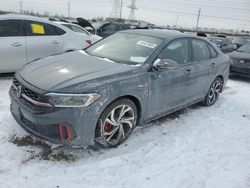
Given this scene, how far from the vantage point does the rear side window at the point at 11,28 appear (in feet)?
20.4

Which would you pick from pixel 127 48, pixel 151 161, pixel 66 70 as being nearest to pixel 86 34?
pixel 127 48

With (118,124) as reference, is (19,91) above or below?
above

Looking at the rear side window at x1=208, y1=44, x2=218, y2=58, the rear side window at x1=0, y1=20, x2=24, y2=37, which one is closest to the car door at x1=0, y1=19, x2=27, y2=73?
the rear side window at x1=0, y1=20, x2=24, y2=37

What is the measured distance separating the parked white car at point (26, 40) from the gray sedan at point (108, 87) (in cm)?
235

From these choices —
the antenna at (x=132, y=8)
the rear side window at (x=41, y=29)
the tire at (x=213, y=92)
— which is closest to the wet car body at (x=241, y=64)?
the tire at (x=213, y=92)

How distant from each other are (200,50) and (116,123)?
260 cm

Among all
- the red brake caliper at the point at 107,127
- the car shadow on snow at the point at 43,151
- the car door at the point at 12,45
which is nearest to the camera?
the car shadow on snow at the point at 43,151

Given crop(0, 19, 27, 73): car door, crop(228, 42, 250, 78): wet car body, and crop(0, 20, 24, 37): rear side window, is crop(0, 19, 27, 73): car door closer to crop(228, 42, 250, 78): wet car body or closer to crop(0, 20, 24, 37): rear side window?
crop(0, 20, 24, 37): rear side window

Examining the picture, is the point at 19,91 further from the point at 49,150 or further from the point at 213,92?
the point at 213,92

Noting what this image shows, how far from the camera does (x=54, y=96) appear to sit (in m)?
3.15

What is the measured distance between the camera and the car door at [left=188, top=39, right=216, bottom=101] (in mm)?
5060

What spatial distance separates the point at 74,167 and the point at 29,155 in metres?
0.61

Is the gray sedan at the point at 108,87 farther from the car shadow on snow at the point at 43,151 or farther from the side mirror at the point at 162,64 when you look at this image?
the car shadow on snow at the point at 43,151

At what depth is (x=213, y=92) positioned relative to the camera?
6.05 m
